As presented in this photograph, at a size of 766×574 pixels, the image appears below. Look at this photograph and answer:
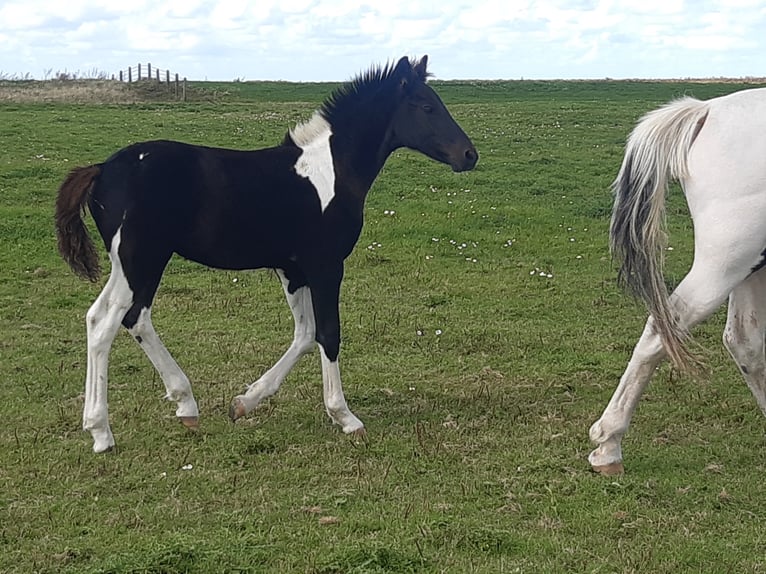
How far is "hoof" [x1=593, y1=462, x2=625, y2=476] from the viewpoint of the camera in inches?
207

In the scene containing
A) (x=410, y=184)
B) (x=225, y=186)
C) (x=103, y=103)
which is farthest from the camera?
(x=103, y=103)

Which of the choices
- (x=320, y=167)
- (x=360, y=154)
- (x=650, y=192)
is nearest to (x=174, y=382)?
(x=320, y=167)

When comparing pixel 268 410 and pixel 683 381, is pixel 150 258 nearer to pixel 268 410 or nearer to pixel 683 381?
pixel 268 410

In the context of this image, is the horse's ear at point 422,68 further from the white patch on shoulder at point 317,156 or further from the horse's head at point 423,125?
the white patch on shoulder at point 317,156

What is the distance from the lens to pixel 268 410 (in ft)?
21.5

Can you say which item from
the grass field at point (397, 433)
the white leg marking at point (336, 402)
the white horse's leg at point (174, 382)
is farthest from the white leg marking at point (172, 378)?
the white leg marking at point (336, 402)

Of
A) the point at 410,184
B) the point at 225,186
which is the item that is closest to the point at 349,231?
the point at 225,186

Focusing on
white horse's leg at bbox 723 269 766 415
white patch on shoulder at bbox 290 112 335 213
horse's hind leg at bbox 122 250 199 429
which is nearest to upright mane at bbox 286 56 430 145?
white patch on shoulder at bbox 290 112 335 213

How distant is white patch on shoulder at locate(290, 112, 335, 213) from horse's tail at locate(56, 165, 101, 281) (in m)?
1.35

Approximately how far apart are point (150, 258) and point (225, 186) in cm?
67

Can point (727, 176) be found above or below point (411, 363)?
above

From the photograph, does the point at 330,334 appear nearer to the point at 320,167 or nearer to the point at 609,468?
the point at 320,167

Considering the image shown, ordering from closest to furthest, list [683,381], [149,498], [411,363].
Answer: [149,498], [683,381], [411,363]

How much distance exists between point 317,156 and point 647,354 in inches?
101
